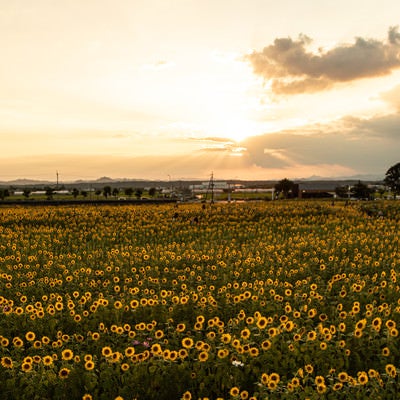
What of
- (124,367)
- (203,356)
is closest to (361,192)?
(203,356)

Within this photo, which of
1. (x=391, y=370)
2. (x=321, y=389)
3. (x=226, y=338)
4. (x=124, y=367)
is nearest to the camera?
(x=321, y=389)

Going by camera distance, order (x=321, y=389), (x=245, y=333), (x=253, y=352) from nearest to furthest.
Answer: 1. (x=321, y=389)
2. (x=253, y=352)
3. (x=245, y=333)

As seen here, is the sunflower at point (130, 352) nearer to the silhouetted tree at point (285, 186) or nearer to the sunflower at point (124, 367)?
the sunflower at point (124, 367)

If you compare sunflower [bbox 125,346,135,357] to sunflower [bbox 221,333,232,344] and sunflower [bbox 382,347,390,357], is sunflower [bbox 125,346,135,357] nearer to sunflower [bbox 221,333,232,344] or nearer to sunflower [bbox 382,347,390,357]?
sunflower [bbox 221,333,232,344]

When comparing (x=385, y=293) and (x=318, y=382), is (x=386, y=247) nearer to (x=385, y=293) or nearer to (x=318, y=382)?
(x=385, y=293)

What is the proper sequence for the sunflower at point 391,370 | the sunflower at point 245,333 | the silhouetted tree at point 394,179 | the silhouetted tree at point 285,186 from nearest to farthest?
the sunflower at point 391,370 → the sunflower at point 245,333 → the silhouetted tree at point 394,179 → the silhouetted tree at point 285,186

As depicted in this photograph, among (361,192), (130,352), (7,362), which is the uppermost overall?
(361,192)

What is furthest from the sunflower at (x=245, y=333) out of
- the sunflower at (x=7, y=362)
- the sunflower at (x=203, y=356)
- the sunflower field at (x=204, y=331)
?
the sunflower at (x=7, y=362)

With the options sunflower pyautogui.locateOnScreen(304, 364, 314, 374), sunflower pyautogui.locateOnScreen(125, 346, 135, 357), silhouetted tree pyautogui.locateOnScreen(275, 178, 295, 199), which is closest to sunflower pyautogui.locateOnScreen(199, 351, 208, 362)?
sunflower pyautogui.locateOnScreen(125, 346, 135, 357)

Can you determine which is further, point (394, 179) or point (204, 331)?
point (394, 179)

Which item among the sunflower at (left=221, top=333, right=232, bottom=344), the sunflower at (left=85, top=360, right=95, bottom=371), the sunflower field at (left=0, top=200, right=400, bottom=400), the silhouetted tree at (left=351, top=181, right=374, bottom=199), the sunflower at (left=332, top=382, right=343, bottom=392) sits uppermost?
the silhouetted tree at (left=351, top=181, right=374, bottom=199)

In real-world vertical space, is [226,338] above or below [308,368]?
above

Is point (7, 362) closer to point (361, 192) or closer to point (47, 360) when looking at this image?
point (47, 360)

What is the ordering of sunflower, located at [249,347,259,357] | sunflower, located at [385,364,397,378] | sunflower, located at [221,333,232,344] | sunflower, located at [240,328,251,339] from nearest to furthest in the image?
sunflower, located at [385,364,397,378] → sunflower, located at [249,347,259,357] → sunflower, located at [221,333,232,344] → sunflower, located at [240,328,251,339]
